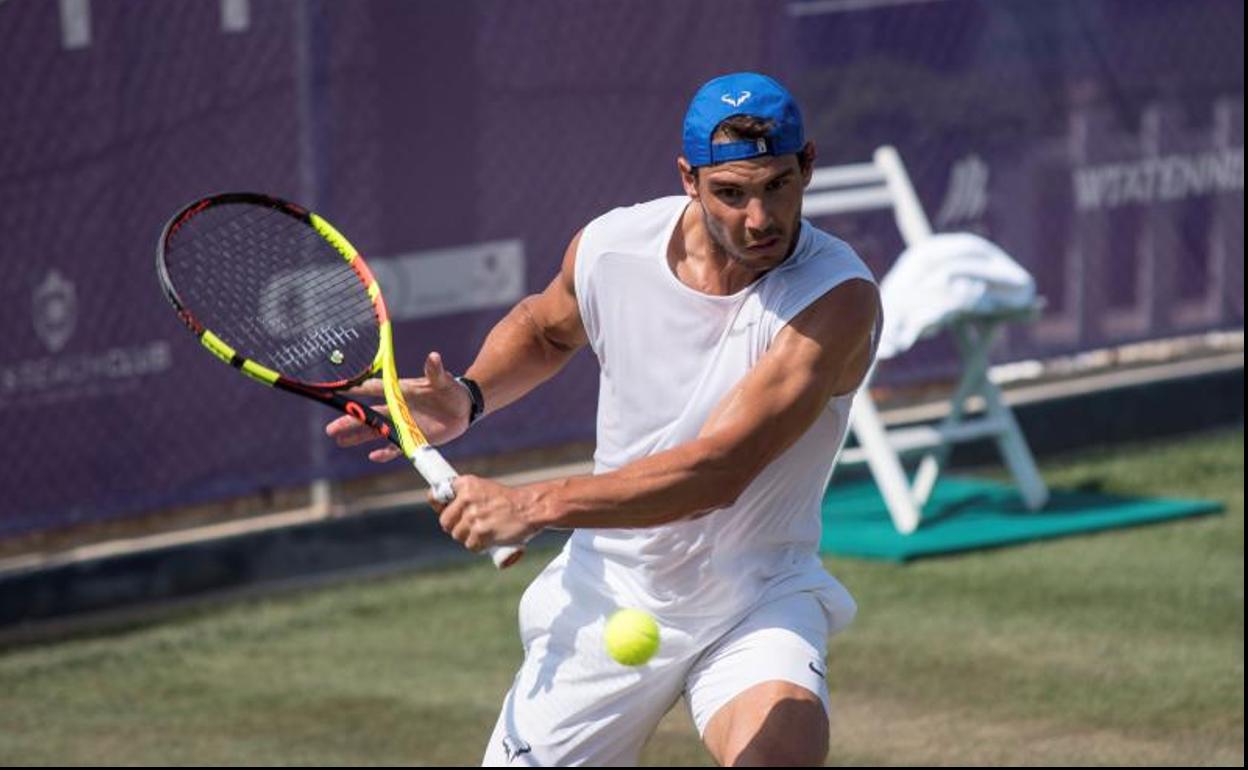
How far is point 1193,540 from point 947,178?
6.36 ft

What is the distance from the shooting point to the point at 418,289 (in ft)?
27.8

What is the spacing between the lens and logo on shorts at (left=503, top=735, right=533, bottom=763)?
181 inches

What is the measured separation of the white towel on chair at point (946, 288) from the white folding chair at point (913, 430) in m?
0.06

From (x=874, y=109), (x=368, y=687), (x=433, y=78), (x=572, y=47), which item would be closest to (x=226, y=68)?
(x=433, y=78)

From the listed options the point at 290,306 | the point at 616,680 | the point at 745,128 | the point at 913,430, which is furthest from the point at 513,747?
the point at 913,430

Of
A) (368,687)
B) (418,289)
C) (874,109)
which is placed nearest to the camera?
(368,687)

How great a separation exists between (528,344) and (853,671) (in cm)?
265

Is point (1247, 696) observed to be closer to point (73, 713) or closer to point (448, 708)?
point (448, 708)

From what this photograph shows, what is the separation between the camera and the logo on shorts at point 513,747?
181 inches

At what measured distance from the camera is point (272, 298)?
588 centimetres

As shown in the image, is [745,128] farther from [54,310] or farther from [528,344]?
[54,310]

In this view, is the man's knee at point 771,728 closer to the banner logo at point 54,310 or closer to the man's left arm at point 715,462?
the man's left arm at point 715,462

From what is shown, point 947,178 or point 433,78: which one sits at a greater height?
point 433,78

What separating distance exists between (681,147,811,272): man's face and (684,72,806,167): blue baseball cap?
19 millimetres
